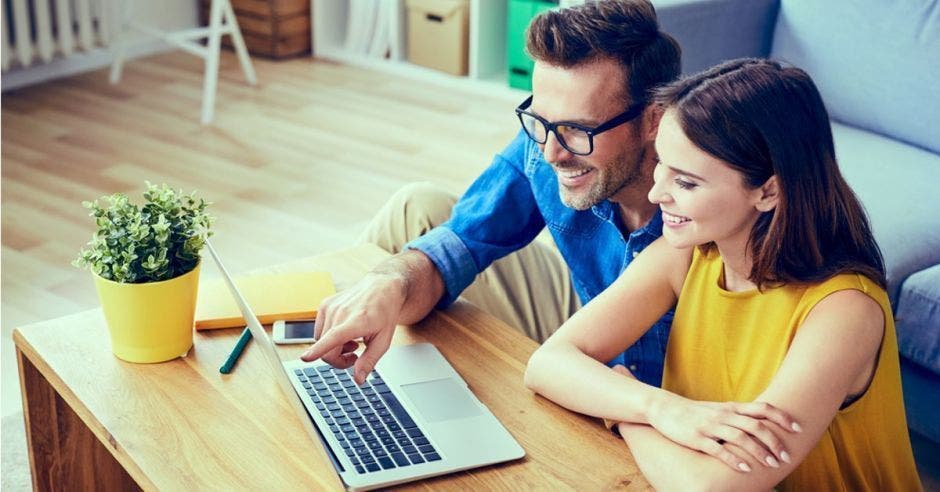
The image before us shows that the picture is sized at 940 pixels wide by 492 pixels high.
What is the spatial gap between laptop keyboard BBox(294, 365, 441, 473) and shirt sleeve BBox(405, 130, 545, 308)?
0.94 feet

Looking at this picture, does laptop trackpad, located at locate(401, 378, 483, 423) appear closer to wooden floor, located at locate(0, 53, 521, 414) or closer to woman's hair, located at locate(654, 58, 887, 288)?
woman's hair, located at locate(654, 58, 887, 288)

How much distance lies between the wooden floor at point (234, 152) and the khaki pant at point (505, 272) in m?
0.97

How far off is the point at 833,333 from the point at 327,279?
2.50 feet

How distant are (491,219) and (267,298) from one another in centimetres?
37

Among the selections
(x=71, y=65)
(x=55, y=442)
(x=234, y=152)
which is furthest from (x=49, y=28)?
(x=55, y=442)

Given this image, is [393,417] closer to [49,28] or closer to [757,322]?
[757,322]

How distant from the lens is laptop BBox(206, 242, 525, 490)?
129 cm

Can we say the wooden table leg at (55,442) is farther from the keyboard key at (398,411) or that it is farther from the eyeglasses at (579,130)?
the eyeglasses at (579,130)

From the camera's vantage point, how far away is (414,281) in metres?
1.61

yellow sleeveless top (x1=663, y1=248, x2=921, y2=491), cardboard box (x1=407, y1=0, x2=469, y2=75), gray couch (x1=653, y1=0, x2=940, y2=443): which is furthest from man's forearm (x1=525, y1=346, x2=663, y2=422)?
cardboard box (x1=407, y1=0, x2=469, y2=75)

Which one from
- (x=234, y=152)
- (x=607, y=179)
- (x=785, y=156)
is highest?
(x=785, y=156)

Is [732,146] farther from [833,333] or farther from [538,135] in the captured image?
[538,135]

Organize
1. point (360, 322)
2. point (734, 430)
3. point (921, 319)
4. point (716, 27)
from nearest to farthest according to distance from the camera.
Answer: point (734, 430)
point (360, 322)
point (921, 319)
point (716, 27)

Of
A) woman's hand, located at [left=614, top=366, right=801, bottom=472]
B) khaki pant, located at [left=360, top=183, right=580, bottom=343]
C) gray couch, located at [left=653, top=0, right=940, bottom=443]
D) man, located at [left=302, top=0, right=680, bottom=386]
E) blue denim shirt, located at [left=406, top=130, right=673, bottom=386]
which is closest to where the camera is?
woman's hand, located at [left=614, top=366, right=801, bottom=472]
